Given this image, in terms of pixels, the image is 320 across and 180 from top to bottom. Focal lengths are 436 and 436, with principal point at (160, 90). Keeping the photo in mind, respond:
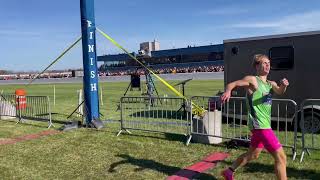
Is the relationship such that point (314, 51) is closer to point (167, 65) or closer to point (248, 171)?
point (248, 171)

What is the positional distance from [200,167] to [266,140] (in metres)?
2.10

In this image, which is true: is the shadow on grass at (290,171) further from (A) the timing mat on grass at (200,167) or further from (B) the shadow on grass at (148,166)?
(B) the shadow on grass at (148,166)

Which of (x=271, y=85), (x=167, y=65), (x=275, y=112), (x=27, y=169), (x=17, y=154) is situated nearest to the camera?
(x=271, y=85)

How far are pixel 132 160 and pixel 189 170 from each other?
4.57ft

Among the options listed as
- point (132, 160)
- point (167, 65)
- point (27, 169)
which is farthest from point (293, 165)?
point (167, 65)

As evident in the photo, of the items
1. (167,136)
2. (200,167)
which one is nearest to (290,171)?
(200,167)

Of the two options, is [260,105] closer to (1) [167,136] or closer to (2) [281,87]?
(2) [281,87]

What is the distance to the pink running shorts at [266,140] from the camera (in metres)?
6.14

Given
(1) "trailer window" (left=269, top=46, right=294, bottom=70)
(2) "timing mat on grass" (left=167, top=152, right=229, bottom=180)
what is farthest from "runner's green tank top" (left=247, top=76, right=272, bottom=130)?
(1) "trailer window" (left=269, top=46, right=294, bottom=70)

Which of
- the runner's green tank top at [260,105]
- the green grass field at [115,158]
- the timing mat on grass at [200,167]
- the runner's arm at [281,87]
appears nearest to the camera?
the runner's arm at [281,87]

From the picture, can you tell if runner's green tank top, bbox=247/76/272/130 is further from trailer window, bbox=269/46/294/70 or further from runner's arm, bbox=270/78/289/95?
trailer window, bbox=269/46/294/70

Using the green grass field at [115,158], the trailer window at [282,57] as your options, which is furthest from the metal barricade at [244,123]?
the trailer window at [282,57]

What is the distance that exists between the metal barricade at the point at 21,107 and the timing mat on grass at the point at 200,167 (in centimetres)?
780

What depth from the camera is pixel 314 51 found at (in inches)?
442
